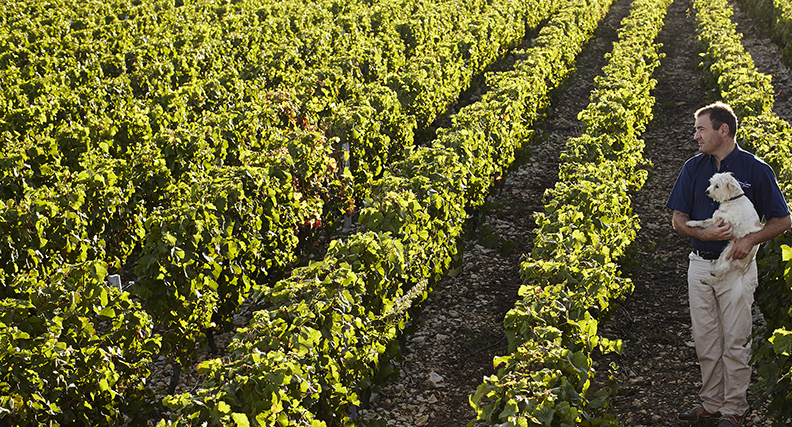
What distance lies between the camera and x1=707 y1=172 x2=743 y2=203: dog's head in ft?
12.6

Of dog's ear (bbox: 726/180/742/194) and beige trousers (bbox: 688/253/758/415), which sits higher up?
dog's ear (bbox: 726/180/742/194)

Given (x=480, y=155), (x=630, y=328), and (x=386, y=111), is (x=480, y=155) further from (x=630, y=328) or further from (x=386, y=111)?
(x=630, y=328)

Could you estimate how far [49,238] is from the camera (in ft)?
18.3

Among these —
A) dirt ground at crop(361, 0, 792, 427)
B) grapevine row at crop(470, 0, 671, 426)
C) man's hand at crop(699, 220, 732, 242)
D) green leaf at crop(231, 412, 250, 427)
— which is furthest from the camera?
dirt ground at crop(361, 0, 792, 427)

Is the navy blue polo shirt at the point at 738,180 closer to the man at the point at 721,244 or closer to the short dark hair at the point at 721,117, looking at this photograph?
the man at the point at 721,244

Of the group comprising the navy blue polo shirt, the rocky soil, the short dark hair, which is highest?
the short dark hair

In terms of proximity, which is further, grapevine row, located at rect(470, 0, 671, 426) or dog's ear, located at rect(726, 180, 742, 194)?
dog's ear, located at rect(726, 180, 742, 194)

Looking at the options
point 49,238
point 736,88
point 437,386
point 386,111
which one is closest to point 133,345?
point 49,238

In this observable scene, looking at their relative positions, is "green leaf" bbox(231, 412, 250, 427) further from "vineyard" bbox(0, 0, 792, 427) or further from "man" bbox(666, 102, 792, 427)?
"man" bbox(666, 102, 792, 427)

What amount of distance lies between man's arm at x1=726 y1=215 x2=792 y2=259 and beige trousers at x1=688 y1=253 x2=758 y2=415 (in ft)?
0.53

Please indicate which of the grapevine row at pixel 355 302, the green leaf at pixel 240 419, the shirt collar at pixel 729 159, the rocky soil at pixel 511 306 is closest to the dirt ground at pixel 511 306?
the rocky soil at pixel 511 306

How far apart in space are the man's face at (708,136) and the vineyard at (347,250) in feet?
2.52

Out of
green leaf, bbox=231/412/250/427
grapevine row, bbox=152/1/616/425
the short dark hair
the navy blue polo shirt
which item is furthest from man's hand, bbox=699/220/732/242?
Result: green leaf, bbox=231/412/250/427

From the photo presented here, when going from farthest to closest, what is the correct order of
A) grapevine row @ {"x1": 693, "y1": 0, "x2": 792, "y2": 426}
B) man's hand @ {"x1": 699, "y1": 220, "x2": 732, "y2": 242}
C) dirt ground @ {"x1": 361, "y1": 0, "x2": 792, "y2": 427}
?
dirt ground @ {"x1": 361, "y1": 0, "x2": 792, "y2": 427} < man's hand @ {"x1": 699, "y1": 220, "x2": 732, "y2": 242} < grapevine row @ {"x1": 693, "y1": 0, "x2": 792, "y2": 426}
